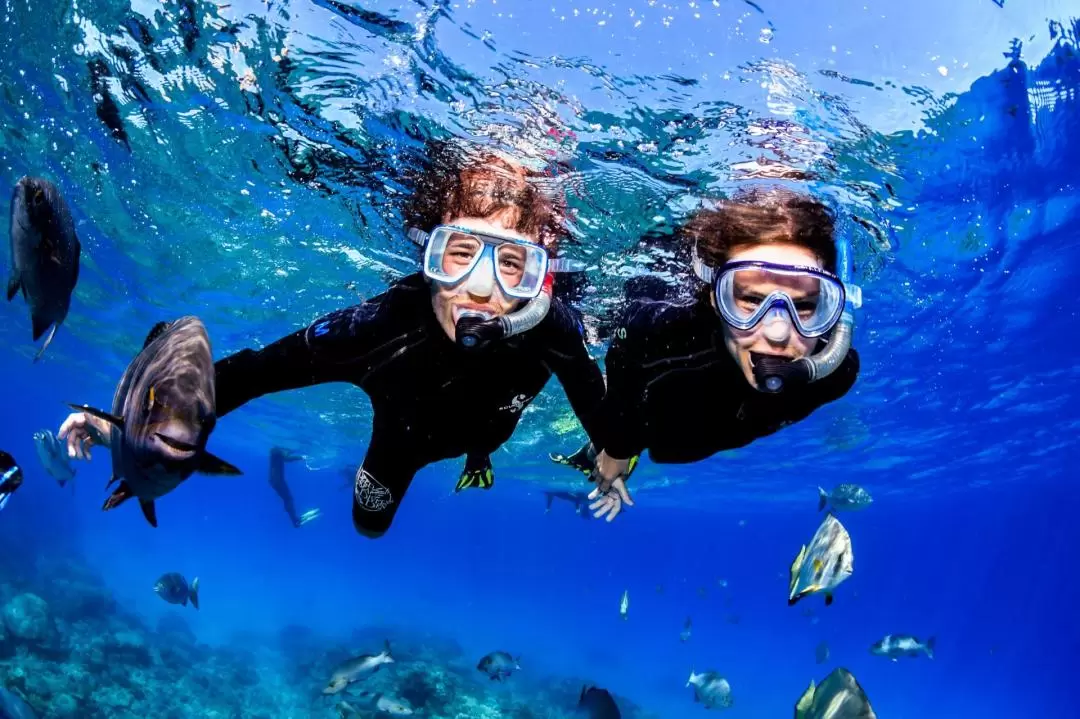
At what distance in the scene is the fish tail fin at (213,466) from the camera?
234cm

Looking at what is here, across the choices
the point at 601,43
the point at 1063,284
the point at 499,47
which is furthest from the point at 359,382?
the point at 1063,284

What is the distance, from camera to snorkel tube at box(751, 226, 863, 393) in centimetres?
397

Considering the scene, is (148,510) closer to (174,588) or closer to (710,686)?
(174,588)

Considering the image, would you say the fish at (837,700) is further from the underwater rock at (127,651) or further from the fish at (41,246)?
the underwater rock at (127,651)

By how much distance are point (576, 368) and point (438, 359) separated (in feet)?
4.32

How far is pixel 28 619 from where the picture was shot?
57.4 feet

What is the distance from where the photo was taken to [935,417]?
21.4m

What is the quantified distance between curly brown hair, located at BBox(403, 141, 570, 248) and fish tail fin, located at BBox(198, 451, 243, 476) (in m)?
6.05

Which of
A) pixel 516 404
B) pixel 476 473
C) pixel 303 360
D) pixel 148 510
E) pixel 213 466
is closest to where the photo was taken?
pixel 213 466

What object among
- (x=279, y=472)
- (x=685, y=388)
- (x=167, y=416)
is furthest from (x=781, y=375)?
(x=279, y=472)

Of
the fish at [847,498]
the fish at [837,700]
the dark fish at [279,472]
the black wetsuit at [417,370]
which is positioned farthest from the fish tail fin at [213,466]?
the dark fish at [279,472]

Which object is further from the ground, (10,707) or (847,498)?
(847,498)

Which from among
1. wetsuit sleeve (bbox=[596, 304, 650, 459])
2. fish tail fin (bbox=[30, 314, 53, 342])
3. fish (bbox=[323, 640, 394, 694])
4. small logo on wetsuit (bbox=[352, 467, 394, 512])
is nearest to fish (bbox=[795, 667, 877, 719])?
wetsuit sleeve (bbox=[596, 304, 650, 459])

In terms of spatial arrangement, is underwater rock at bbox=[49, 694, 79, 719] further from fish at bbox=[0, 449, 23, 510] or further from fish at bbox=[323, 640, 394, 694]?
fish at bbox=[0, 449, 23, 510]
